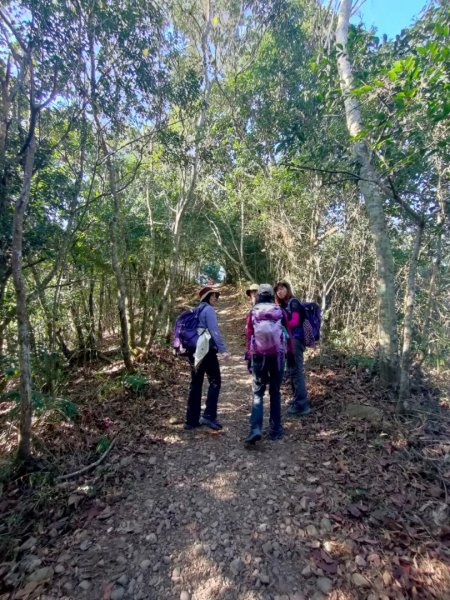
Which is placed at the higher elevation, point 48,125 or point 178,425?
point 48,125

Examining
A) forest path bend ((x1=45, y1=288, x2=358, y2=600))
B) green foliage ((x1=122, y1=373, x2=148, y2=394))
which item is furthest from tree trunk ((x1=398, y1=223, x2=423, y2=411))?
green foliage ((x1=122, y1=373, x2=148, y2=394))

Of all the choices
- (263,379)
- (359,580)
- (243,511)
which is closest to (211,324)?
(263,379)

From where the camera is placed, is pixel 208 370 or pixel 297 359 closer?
pixel 208 370

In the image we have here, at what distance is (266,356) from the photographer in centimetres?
416

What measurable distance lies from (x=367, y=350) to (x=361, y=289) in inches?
70.7

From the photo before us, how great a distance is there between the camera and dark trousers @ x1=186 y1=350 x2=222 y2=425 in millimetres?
4461

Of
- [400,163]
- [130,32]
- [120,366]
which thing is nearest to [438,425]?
[400,163]

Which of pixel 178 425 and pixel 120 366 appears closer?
pixel 178 425

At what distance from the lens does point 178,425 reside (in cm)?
484

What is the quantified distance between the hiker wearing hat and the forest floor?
0.24m

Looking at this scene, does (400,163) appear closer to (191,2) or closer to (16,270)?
(16,270)

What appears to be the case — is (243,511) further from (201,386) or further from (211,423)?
(201,386)

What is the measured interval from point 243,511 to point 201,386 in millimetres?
1765

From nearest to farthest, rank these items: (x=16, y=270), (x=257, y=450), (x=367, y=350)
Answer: (x=16, y=270) < (x=257, y=450) < (x=367, y=350)
